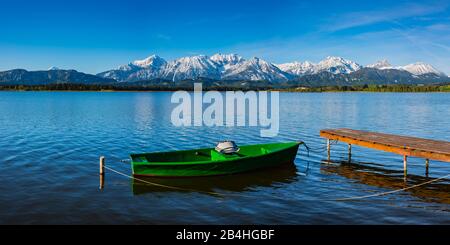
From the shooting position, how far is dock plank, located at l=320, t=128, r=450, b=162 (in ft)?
74.2

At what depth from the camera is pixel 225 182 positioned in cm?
2339

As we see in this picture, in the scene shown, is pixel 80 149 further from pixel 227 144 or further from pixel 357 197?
pixel 357 197

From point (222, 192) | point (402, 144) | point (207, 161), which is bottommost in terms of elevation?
point (222, 192)

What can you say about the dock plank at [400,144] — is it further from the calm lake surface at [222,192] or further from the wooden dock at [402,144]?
the calm lake surface at [222,192]

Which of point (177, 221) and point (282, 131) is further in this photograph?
point (282, 131)

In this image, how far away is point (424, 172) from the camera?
85.7 ft

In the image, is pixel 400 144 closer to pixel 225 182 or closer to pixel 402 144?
pixel 402 144

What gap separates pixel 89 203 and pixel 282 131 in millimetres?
34162

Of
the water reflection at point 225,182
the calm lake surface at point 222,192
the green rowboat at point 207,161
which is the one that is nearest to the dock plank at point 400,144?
the calm lake surface at point 222,192

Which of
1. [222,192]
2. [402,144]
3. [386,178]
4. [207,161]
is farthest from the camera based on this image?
[402,144]

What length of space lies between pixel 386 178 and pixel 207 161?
1158cm

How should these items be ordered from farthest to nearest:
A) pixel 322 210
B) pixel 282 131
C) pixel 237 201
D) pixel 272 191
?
pixel 282 131 → pixel 272 191 → pixel 237 201 → pixel 322 210

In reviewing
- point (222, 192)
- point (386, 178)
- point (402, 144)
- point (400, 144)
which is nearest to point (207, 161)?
point (222, 192)
